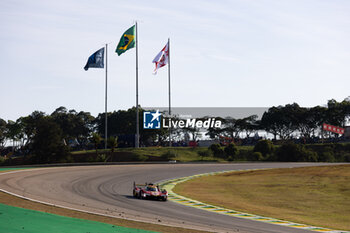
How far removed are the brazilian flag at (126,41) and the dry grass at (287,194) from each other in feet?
100

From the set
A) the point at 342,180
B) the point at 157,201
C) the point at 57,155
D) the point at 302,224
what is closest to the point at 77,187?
the point at 157,201

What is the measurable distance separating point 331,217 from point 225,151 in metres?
56.4

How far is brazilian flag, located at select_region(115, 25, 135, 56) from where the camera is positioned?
68938 mm

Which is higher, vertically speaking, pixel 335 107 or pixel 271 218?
pixel 335 107

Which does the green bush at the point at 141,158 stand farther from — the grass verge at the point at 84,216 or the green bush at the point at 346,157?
the grass verge at the point at 84,216

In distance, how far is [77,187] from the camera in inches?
1252

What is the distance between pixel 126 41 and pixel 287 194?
148ft

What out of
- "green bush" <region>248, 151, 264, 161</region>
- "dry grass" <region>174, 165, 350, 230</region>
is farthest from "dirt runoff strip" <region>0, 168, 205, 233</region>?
"green bush" <region>248, 151, 264, 161</region>

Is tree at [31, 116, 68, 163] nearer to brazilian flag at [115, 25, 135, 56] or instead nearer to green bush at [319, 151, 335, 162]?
brazilian flag at [115, 25, 135, 56]

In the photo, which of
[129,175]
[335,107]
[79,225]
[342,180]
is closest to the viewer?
[79,225]

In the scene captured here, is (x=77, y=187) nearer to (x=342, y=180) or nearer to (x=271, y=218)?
(x=271, y=218)

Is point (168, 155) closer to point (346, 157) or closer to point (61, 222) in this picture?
point (346, 157)

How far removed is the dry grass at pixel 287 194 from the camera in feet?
74.8

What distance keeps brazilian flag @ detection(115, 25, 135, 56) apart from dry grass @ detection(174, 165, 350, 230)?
30.6 m
